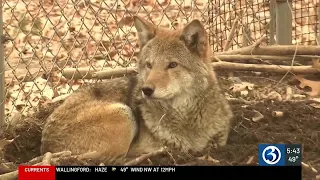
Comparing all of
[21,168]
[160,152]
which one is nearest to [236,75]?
[160,152]

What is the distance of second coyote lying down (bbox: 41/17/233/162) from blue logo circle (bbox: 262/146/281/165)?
0.80 meters

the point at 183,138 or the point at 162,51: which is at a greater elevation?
the point at 162,51

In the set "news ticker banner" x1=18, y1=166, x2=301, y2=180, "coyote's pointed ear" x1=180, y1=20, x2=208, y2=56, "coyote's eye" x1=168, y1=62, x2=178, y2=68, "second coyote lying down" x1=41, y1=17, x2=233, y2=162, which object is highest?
"coyote's pointed ear" x1=180, y1=20, x2=208, y2=56

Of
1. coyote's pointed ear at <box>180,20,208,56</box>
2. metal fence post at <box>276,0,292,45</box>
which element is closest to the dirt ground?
metal fence post at <box>276,0,292,45</box>

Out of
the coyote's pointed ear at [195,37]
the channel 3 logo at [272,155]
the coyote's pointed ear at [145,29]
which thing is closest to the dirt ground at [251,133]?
the channel 3 logo at [272,155]

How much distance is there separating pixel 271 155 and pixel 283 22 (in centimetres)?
297

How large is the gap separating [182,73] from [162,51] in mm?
253

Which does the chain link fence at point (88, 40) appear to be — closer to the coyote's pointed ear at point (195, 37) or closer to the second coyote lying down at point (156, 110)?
the second coyote lying down at point (156, 110)

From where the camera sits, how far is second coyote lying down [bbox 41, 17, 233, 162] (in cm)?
550

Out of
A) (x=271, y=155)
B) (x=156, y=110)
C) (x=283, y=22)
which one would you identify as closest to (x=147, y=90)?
(x=156, y=110)

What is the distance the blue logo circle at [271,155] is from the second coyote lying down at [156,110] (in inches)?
31.3

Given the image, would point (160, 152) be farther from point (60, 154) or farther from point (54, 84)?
point (54, 84)

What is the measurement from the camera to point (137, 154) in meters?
5.53

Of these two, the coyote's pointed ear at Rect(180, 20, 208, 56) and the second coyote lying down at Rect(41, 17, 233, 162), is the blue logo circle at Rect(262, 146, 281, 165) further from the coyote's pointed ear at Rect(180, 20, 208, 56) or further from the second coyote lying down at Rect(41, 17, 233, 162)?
the coyote's pointed ear at Rect(180, 20, 208, 56)
